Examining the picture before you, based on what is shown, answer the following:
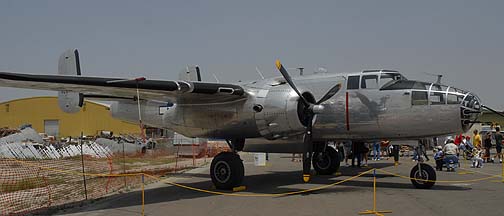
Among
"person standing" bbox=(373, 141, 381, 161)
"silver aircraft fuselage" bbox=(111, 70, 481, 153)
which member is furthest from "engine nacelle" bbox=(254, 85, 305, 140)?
"person standing" bbox=(373, 141, 381, 161)

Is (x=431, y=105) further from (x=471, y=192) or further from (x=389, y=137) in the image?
(x=471, y=192)

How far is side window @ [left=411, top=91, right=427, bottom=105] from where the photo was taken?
11.8 meters

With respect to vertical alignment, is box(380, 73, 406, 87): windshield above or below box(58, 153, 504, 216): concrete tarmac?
above

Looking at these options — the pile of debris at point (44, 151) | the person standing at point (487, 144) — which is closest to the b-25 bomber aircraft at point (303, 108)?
the person standing at point (487, 144)

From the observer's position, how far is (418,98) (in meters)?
11.8

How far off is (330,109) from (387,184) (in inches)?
121

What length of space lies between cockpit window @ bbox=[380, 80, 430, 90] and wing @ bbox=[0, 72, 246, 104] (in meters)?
4.02

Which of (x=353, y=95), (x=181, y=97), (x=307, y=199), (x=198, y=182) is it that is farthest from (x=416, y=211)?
(x=198, y=182)

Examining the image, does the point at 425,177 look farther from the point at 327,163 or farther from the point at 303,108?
the point at 327,163

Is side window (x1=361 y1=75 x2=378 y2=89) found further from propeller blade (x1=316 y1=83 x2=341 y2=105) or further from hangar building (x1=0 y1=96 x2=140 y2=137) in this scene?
hangar building (x1=0 y1=96 x2=140 y2=137)

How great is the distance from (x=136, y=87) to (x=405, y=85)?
707 centimetres

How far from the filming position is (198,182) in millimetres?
15867

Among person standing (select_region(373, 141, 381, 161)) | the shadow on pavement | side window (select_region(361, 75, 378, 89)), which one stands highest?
side window (select_region(361, 75, 378, 89))

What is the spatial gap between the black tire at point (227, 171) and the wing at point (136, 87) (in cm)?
167
